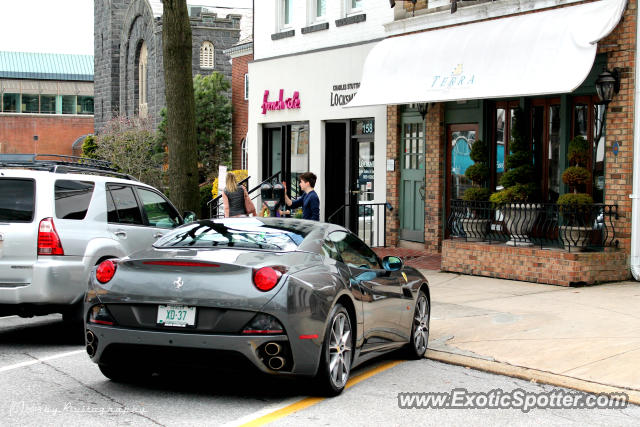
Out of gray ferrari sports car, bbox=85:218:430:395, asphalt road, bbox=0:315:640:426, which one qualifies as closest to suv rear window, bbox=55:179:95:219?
asphalt road, bbox=0:315:640:426

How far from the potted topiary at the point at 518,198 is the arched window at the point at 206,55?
106 ft

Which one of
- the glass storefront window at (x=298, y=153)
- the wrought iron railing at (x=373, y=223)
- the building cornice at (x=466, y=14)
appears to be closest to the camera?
the building cornice at (x=466, y=14)

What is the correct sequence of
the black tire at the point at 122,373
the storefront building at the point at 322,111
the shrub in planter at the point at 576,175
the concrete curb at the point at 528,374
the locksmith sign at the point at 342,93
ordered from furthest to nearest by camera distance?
1. the locksmith sign at the point at 342,93
2. the storefront building at the point at 322,111
3. the shrub in planter at the point at 576,175
4. the concrete curb at the point at 528,374
5. the black tire at the point at 122,373

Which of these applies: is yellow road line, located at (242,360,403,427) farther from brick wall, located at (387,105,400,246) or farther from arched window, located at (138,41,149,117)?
arched window, located at (138,41,149,117)

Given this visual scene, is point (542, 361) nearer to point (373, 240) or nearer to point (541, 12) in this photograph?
point (541, 12)

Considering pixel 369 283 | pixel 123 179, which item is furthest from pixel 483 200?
pixel 369 283

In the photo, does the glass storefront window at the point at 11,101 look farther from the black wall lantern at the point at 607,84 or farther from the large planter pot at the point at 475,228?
the black wall lantern at the point at 607,84

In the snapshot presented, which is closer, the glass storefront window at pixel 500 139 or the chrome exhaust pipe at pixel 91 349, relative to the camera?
the chrome exhaust pipe at pixel 91 349

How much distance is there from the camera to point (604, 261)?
43.7ft

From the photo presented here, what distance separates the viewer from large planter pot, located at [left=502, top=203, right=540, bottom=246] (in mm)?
14250

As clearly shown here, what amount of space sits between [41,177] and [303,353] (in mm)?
4087

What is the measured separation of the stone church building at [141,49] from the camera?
45.3 meters

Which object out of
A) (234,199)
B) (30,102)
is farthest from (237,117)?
(30,102)

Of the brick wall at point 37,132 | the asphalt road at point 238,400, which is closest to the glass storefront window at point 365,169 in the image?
the asphalt road at point 238,400
